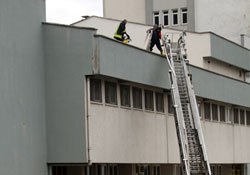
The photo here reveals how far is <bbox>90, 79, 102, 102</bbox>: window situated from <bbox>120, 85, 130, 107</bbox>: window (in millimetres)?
2446

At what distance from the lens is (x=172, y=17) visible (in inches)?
2771

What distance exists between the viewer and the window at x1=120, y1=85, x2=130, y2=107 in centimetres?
3497

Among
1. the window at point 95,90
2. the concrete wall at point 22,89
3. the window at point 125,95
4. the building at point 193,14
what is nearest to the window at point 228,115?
the window at point 125,95

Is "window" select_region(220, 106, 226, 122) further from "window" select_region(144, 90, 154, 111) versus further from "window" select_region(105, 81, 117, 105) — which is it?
"window" select_region(105, 81, 117, 105)

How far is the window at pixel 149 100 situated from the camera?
124 feet

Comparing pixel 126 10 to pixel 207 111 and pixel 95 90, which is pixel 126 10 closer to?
pixel 207 111

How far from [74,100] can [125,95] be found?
4.78m

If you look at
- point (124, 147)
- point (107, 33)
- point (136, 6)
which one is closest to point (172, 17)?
point (136, 6)

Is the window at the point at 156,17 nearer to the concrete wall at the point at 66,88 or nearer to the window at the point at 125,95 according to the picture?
the window at the point at 125,95

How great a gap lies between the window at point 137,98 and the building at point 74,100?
0.14ft

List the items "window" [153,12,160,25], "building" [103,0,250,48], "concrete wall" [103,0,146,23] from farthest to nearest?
"concrete wall" [103,0,146,23]
"window" [153,12,160,25]
"building" [103,0,250,48]

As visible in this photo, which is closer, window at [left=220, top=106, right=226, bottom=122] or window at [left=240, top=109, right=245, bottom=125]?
window at [left=220, top=106, right=226, bottom=122]

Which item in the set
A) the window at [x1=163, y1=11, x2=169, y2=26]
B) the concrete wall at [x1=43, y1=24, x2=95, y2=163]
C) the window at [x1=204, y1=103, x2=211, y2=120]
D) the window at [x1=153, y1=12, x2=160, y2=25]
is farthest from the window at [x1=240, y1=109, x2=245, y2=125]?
the concrete wall at [x1=43, y1=24, x2=95, y2=163]

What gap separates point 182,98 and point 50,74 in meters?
7.03
